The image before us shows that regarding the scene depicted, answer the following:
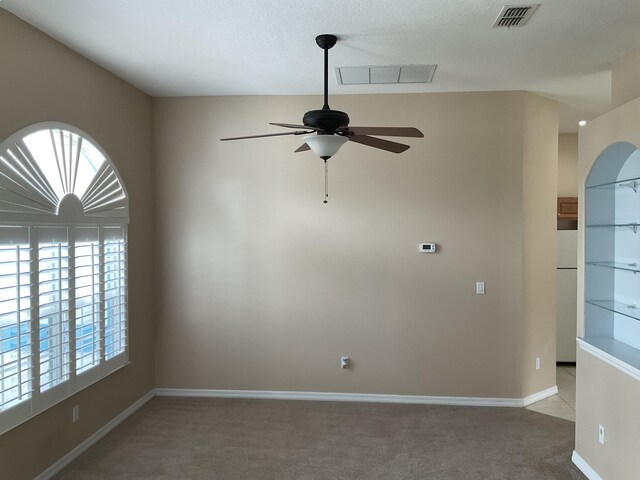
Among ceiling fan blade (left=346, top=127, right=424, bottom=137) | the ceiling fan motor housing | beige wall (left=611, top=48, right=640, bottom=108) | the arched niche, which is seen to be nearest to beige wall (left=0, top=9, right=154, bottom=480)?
the ceiling fan motor housing

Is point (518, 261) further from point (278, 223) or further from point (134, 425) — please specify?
point (134, 425)

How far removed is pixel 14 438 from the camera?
2986 millimetres

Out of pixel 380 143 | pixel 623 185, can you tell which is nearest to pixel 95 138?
pixel 380 143

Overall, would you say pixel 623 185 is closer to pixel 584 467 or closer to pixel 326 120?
pixel 584 467

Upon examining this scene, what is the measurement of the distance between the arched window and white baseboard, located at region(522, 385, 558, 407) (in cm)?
387

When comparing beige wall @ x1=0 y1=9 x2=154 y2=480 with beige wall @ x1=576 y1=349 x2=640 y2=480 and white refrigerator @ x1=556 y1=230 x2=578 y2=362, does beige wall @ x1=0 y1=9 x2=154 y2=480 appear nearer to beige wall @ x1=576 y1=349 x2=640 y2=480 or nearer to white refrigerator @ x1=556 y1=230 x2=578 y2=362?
beige wall @ x1=576 y1=349 x2=640 y2=480

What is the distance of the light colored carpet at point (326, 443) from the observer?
3.44 meters

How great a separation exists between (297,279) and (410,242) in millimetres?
1189

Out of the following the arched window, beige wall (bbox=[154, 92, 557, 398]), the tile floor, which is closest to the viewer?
the arched window

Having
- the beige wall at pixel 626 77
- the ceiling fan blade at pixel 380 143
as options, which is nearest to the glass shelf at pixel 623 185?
the beige wall at pixel 626 77

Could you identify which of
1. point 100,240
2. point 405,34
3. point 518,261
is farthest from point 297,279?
point 405,34

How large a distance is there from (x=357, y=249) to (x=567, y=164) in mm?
3916

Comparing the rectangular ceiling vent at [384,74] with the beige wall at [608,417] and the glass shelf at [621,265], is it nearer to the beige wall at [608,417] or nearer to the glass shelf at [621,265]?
the glass shelf at [621,265]

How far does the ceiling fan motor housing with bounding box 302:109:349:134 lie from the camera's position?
9.36ft
